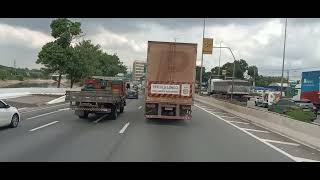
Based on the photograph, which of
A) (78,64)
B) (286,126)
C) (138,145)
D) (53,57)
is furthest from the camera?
(78,64)

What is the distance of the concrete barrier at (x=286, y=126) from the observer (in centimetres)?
1622

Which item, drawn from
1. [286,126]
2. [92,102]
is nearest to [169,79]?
[92,102]

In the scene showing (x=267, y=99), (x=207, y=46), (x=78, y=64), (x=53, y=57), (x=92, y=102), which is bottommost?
(x=267, y=99)

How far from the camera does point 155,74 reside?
23.3 metres

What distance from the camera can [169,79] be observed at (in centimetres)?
2316

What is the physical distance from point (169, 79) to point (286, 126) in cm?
632

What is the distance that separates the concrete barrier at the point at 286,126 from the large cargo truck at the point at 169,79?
3.98 meters

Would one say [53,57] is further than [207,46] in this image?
Yes

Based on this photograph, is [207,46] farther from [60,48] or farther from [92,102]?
[92,102]

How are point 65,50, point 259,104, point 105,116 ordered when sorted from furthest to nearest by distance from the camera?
point 65,50
point 259,104
point 105,116
